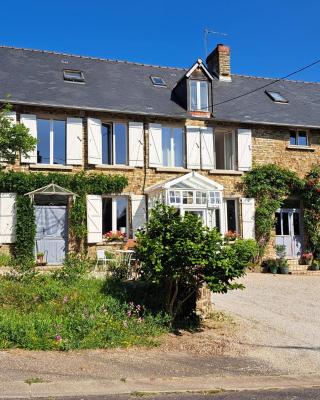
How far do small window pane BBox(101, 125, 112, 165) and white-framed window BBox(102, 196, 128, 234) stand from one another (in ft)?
4.42

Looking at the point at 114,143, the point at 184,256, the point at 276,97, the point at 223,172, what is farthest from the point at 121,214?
the point at 276,97

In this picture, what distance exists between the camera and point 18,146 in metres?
10.4

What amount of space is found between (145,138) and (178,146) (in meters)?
1.34

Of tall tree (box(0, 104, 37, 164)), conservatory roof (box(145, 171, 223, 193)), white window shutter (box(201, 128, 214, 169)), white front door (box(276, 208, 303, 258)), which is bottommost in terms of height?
white front door (box(276, 208, 303, 258))

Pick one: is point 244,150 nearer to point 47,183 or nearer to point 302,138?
point 302,138

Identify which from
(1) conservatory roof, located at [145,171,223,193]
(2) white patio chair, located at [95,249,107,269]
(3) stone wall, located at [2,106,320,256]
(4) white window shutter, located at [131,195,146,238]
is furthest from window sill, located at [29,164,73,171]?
(2) white patio chair, located at [95,249,107,269]

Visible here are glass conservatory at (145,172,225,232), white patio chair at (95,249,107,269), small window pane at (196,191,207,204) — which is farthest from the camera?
small window pane at (196,191,207,204)

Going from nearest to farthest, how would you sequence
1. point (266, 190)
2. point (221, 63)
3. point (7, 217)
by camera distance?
point (7, 217)
point (266, 190)
point (221, 63)

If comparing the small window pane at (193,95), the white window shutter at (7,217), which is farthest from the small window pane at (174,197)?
the white window shutter at (7,217)

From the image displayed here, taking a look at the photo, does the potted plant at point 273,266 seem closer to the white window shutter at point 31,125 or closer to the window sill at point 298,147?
the window sill at point 298,147

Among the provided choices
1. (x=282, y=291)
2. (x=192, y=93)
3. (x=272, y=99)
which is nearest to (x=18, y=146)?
(x=282, y=291)

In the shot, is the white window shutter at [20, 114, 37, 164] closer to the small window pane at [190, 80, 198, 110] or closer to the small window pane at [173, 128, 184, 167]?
the small window pane at [173, 128, 184, 167]

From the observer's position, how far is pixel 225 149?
728 inches

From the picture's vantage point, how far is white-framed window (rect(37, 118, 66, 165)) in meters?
15.8
